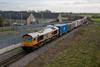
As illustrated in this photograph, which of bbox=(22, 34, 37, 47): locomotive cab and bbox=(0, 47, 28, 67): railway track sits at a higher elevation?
bbox=(22, 34, 37, 47): locomotive cab

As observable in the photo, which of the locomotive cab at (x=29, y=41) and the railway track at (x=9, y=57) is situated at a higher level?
the locomotive cab at (x=29, y=41)

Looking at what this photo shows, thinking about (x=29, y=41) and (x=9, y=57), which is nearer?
(x=9, y=57)

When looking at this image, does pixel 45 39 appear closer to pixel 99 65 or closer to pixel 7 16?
pixel 99 65

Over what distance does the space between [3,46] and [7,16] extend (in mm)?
88870

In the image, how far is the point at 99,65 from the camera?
2297 centimetres

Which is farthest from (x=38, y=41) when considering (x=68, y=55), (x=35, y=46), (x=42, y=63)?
(x=42, y=63)

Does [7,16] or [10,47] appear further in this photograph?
[7,16]

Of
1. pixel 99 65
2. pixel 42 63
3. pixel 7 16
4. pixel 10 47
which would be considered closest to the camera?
pixel 99 65

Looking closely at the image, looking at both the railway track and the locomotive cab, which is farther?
the locomotive cab

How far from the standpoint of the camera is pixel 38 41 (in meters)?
36.6

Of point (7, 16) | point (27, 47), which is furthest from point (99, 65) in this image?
point (7, 16)

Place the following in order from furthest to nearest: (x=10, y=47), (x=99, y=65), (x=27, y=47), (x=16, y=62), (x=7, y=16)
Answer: (x=7, y=16) → (x=10, y=47) → (x=27, y=47) → (x=16, y=62) → (x=99, y=65)

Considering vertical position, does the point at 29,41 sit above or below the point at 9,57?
above

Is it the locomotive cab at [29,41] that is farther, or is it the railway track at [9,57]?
the locomotive cab at [29,41]
